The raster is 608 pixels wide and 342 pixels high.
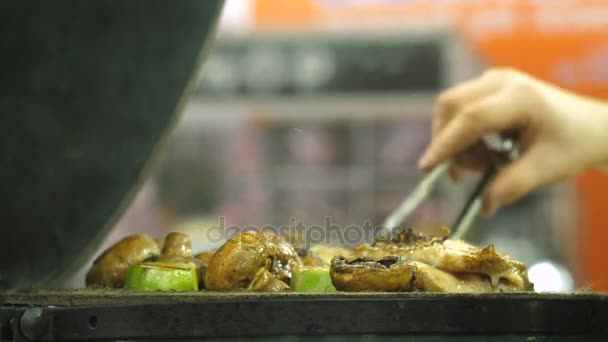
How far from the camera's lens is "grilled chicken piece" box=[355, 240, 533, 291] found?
1372 mm

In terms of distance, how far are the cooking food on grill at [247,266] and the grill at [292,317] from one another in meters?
0.18

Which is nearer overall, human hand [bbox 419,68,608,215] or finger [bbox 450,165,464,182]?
human hand [bbox 419,68,608,215]

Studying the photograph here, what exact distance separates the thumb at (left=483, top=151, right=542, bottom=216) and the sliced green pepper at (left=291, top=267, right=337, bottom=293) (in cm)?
125

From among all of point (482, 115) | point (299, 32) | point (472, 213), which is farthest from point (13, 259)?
point (299, 32)

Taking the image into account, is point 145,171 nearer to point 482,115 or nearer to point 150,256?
point 150,256

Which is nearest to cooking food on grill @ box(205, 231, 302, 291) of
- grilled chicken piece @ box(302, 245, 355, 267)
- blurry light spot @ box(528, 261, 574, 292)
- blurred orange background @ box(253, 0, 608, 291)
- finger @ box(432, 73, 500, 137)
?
grilled chicken piece @ box(302, 245, 355, 267)

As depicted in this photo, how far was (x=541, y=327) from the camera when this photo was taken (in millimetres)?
1163

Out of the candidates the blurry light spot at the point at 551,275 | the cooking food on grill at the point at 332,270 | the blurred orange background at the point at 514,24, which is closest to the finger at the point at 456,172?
the cooking food on grill at the point at 332,270

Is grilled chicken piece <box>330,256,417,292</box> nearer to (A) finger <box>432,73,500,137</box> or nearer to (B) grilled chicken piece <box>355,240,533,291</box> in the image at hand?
(B) grilled chicken piece <box>355,240,533,291</box>

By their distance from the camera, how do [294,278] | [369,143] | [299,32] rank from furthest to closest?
[369,143]
[299,32]
[294,278]

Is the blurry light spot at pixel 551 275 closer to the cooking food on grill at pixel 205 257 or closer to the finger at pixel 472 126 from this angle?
the finger at pixel 472 126

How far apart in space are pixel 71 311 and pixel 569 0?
614 centimetres

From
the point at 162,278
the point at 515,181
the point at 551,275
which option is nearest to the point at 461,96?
the point at 515,181

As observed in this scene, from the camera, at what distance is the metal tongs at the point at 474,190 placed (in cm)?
203
